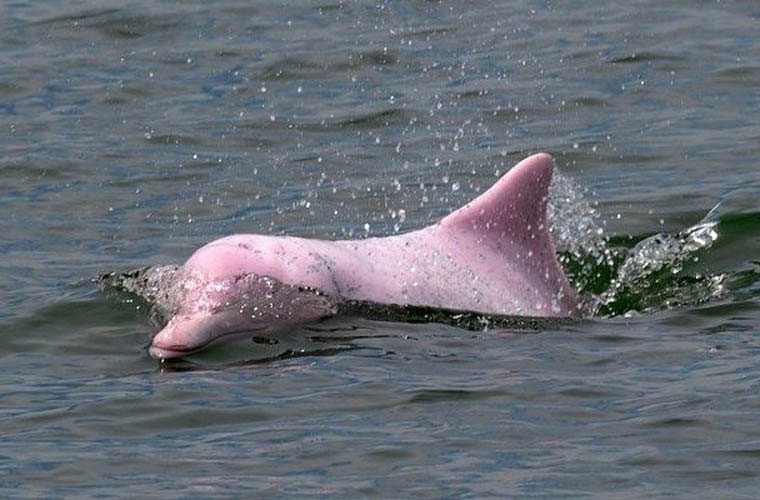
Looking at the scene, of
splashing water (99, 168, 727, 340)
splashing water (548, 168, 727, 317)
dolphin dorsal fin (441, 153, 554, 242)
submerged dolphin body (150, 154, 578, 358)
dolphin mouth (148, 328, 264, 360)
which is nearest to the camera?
dolphin mouth (148, 328, 264, 360)

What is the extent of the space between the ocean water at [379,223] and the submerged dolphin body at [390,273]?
0.66 ft

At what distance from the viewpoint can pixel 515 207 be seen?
1134 centimetres

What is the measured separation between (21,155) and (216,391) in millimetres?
7234

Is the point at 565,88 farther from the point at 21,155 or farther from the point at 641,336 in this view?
the point at 641,336

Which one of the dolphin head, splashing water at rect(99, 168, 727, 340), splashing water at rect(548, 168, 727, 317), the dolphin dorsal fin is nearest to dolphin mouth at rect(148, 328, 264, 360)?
the dolphin head

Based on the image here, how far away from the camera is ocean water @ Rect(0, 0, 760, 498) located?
882 centimetres

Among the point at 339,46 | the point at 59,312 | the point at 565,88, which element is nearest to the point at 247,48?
the point at 339,46

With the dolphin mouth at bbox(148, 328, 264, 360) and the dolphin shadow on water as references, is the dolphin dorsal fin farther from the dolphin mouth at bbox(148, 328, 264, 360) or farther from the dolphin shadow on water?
the dolphin mouth at bbox(148, 328, 264, 360)

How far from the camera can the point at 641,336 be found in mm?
10578

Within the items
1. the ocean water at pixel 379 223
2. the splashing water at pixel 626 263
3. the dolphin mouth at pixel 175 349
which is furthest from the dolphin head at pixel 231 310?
the splashing water at pixel 626 263

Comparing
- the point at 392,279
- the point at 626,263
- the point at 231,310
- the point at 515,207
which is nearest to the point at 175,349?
the point at 231,310

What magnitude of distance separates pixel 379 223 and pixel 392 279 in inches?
131

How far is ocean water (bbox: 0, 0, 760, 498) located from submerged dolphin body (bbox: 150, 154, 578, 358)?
8.0 inches

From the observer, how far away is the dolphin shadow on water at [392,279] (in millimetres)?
10602
